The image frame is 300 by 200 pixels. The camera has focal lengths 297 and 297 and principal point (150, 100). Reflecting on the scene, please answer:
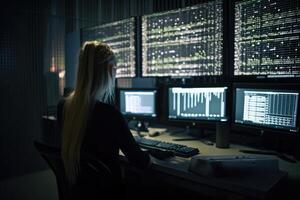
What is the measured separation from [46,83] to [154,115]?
1471 millimetres

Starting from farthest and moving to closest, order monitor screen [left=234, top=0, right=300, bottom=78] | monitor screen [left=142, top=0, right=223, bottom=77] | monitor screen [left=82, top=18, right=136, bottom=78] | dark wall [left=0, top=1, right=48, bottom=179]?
1. dark wall [left=0, top=1, right=48, bottom=179]
2. monitor screen [left=82, top=18, right=136, bottom=78]
3. monitor screen [left=142, top=0, right=223, bottom=77]
4. monitor screen [left=234, top=0, right=300, bottom=78]

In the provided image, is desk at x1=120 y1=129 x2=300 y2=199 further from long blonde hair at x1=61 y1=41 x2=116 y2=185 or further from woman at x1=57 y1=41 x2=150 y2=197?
long blonde hair at x1=61 y1=41 x2=116 y2=185

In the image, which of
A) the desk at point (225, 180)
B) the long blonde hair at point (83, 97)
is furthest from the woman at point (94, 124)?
the desk at point (225, 180)

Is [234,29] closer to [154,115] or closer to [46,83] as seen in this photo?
[154,115]

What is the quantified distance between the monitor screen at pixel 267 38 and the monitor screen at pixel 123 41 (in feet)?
3.30

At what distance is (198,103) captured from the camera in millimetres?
2033

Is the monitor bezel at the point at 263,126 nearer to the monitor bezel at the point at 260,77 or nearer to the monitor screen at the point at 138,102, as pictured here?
the monitor bezel at the point at 260,77

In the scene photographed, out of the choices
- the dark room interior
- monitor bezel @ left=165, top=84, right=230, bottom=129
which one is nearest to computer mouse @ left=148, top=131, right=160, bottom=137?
the dark room interior

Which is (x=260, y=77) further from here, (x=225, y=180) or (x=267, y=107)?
(x=225, y=180)

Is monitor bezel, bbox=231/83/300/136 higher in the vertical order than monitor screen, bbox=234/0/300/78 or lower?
lower

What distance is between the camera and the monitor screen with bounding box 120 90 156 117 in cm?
231

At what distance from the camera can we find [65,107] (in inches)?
58.2

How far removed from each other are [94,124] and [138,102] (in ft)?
3.32

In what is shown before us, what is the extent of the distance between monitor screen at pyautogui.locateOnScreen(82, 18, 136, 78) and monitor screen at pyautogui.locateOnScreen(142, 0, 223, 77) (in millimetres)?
145
